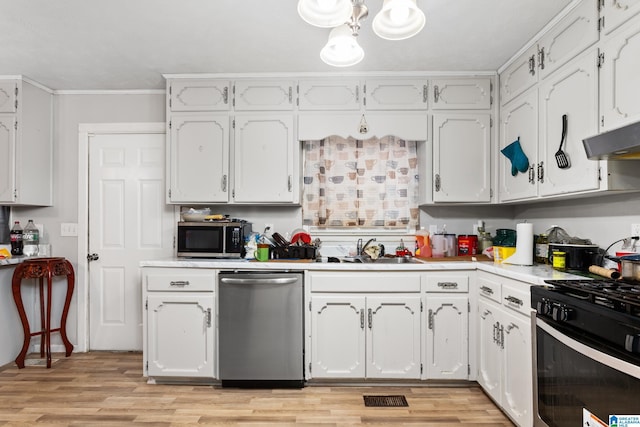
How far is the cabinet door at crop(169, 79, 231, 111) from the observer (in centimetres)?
314

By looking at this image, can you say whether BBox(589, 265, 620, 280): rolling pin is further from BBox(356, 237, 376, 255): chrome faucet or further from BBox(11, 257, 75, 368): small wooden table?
BBox(11, 257, 75, 368): small wooden table

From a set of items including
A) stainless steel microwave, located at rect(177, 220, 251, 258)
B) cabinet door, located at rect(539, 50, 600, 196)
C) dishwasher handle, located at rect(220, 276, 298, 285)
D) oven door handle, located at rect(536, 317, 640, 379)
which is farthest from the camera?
stainless steel microwave, located at rect(177, 220, 251, 258)

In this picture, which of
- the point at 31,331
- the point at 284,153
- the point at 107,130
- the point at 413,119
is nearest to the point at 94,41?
the point at 107,130

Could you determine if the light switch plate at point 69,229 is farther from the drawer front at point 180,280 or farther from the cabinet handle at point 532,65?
the cabinet handle at point 532,65

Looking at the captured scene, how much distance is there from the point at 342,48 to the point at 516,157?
1.62 m

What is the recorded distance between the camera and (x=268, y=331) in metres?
2.71

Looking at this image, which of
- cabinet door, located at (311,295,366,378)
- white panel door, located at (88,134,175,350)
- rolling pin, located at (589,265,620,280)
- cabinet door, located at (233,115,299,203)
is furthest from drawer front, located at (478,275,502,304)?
white panel door, located at (88,134,175,350)

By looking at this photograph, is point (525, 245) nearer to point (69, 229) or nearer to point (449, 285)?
point (449, 285)

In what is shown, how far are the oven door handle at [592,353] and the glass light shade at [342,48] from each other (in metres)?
1.47

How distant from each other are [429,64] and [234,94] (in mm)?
1549

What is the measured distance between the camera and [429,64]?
9.68 ft

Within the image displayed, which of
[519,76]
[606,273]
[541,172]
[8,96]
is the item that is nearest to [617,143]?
[606,273]

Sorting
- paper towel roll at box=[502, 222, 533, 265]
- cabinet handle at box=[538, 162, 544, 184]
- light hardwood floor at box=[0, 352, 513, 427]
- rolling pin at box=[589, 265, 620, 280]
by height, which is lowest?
light hardwood floor at box=[0, 352, 513, 427]

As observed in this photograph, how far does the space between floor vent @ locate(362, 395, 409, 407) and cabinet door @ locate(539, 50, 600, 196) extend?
5.29 ft
